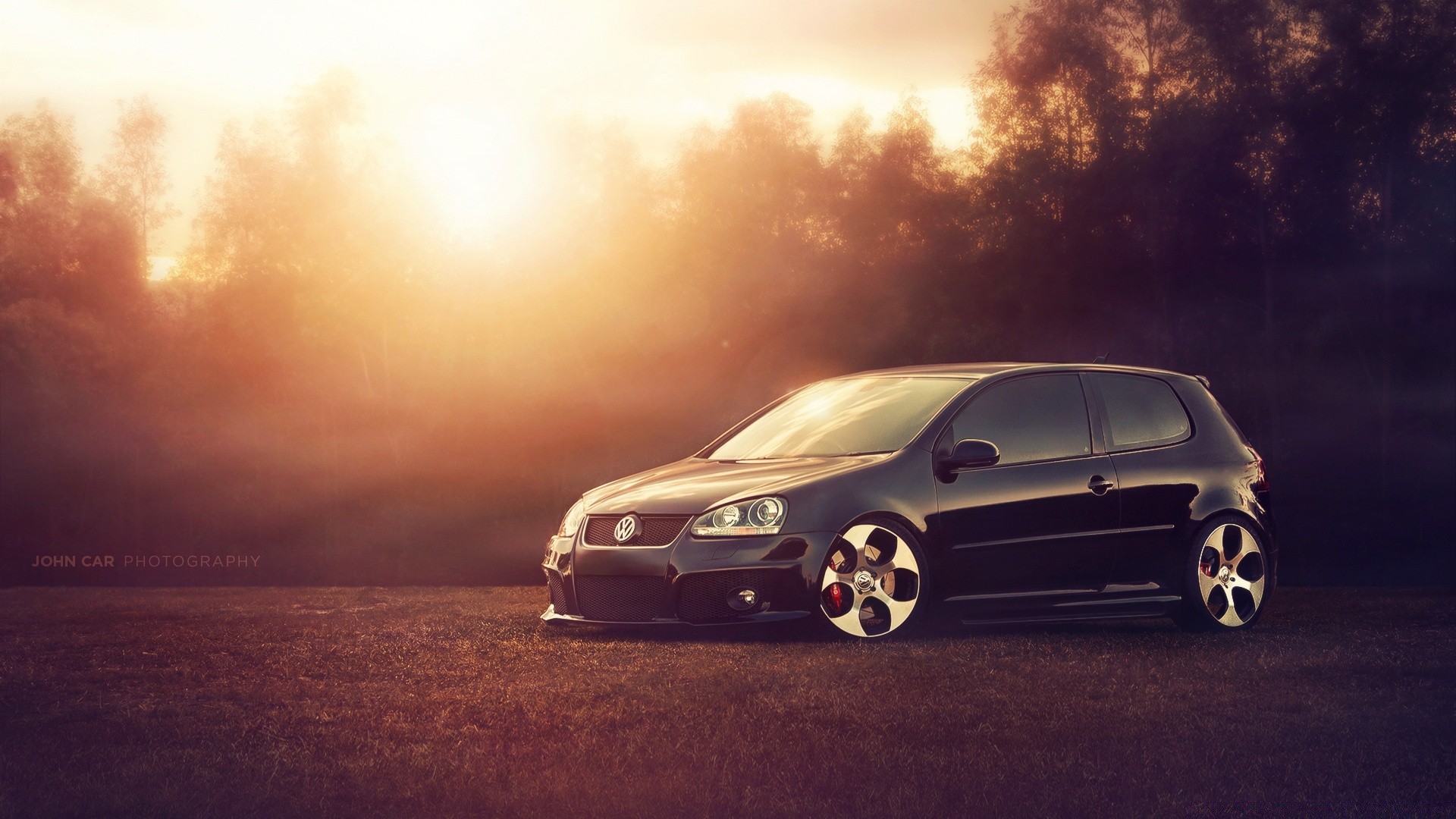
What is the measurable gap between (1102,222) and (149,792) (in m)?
32.4

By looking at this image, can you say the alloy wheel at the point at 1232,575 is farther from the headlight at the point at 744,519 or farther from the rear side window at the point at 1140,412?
the headlight at the point at 744,519

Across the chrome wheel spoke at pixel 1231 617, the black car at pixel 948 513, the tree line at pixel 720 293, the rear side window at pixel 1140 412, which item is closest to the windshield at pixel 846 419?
the black car at pixel 948 513

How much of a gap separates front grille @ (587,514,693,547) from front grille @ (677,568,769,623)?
26 cm

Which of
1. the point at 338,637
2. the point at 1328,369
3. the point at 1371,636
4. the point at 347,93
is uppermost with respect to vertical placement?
the point at 347,93

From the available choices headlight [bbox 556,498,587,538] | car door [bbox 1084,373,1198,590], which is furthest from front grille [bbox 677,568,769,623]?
car door [bbox 1084,373,1198,590]

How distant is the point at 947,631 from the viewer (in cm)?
827

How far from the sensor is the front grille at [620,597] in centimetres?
776

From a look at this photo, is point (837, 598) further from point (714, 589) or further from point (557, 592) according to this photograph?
point (557, 592)

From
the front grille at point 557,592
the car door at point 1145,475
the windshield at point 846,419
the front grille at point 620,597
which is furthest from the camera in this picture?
the car door at point 1145,475

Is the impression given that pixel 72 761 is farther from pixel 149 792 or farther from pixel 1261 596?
pixel 1261 596

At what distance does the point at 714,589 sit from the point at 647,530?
1.66 feet

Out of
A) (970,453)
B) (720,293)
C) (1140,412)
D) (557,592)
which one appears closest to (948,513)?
(970,453)

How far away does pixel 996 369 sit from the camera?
9.06 metres

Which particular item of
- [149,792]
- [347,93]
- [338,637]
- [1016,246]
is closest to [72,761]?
[149,792]
